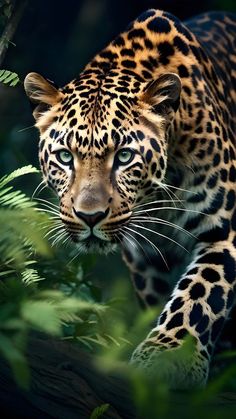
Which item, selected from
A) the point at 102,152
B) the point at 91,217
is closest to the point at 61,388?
the point at 91,217

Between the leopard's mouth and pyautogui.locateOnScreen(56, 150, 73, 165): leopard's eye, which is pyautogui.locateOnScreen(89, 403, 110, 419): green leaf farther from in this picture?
pyautogui.locateOnScreen(56, 150, 73, 165): leopard's eye

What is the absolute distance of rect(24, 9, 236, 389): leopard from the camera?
23.4ft


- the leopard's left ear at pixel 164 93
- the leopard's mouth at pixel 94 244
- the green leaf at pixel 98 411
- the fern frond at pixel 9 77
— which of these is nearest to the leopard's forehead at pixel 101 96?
the leopard's left ear at pixel 164 93

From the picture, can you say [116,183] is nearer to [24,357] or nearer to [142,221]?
[142,221]

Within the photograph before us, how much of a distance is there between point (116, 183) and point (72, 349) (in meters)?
2.09

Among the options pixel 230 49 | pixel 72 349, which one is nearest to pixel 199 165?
pixel 230 49

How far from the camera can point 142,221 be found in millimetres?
7488

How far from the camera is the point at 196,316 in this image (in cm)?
734

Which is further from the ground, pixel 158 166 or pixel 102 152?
pixel 102 152

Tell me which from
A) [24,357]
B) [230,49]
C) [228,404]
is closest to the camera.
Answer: [24,357]

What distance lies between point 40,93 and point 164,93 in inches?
35.0

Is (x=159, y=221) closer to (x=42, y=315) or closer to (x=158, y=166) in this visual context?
(x=158, y=166)

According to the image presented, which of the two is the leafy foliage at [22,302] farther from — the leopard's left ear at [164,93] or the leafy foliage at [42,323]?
the leopard's left ear at [164,93]

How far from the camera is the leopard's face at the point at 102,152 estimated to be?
7.07 m
